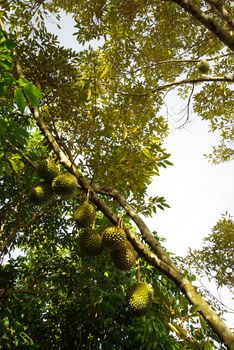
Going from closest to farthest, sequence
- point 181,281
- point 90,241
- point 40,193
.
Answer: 1. point 181,281
2. point 90,241
3. point 40,193

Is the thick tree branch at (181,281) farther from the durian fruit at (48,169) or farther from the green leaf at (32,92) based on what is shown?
the green leaf at (32,92)

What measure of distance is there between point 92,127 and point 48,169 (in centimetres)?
75

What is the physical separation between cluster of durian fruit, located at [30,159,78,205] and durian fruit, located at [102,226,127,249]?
47cm

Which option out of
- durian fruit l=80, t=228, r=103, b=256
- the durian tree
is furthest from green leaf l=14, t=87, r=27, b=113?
durian fruit l=80, t=228, r=103, b=256

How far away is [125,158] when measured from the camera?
109 inches

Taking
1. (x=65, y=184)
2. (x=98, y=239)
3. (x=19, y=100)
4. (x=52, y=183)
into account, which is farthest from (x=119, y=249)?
(x=19, y=100)

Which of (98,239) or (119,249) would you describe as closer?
(119,249)

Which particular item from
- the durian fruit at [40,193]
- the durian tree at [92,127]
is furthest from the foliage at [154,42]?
the durian fruit at [40,193]

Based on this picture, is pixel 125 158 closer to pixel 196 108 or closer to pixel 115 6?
pixel 115 6

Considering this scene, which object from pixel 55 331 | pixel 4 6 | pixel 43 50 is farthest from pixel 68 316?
pixel 4 6

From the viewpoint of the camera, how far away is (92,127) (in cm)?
308

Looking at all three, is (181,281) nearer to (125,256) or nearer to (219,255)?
(125,256)

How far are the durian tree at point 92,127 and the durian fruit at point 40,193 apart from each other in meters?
0.12

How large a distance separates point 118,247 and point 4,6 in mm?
4069
